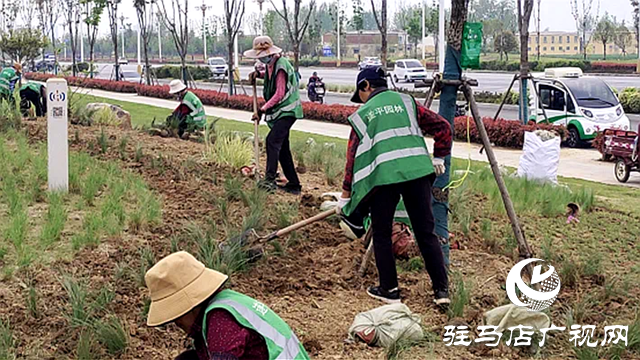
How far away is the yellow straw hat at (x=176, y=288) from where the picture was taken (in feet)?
10.7

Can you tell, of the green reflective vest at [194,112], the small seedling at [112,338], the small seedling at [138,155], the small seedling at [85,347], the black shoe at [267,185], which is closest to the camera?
the small seedling at [85,347]

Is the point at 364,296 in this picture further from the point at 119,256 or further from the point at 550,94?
the point at 550,94

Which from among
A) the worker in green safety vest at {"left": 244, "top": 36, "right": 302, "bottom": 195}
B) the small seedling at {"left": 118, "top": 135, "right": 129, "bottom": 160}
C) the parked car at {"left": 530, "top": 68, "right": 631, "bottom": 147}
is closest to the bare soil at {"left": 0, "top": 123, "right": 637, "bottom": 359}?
the worker in green safety vest at {"left": 244, "top": 36, "right": 302, "bottom": 195}

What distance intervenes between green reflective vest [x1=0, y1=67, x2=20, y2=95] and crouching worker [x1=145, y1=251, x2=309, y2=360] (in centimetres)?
1300

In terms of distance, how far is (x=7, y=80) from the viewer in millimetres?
15656

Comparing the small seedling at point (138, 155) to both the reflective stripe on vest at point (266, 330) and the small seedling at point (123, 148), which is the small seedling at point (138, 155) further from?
the reflective stripe on vest at point (266, 330)

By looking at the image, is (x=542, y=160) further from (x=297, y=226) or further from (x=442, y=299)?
(x=442, y=299)

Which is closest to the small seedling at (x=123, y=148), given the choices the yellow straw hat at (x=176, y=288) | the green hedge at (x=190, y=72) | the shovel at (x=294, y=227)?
the shovel at (x=294, y=227)

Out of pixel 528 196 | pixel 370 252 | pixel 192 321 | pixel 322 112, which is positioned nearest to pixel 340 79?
pixel 322 112

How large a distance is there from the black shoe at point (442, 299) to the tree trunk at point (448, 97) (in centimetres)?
91

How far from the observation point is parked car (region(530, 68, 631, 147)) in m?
19.2

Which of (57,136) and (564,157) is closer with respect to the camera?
(57,136)

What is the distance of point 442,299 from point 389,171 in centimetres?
96

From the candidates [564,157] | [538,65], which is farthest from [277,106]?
[538,65]
